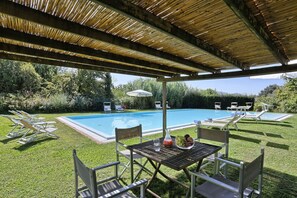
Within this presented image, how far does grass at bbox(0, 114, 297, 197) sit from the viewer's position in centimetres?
284

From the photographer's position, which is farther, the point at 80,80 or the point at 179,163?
the point at 80,80

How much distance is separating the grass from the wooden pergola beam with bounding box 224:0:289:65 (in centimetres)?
233

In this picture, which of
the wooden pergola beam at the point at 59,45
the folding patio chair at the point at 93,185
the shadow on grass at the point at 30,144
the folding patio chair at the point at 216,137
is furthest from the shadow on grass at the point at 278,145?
the shadow on grass at the point at 30,144

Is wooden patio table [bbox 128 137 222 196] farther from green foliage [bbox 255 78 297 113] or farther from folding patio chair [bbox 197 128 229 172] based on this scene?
green foliage [bbox 255 78 297 113]

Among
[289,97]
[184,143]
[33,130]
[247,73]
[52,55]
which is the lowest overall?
[33,130]

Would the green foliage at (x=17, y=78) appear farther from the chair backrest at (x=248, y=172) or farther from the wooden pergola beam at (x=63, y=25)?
the chair backrest at (x=248, y=172)

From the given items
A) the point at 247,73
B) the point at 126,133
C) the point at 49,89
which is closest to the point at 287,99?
the point at 247,73

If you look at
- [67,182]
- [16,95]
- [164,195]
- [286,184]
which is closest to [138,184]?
[164,195]

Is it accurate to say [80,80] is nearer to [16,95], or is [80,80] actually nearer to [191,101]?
[16,95]

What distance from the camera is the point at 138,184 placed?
6.01 ft

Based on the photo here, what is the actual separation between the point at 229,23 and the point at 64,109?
1414 centimetres

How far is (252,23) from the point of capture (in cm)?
174

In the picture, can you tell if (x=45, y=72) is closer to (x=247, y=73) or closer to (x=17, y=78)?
(x=17, y=78)

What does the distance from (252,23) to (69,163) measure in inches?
164
